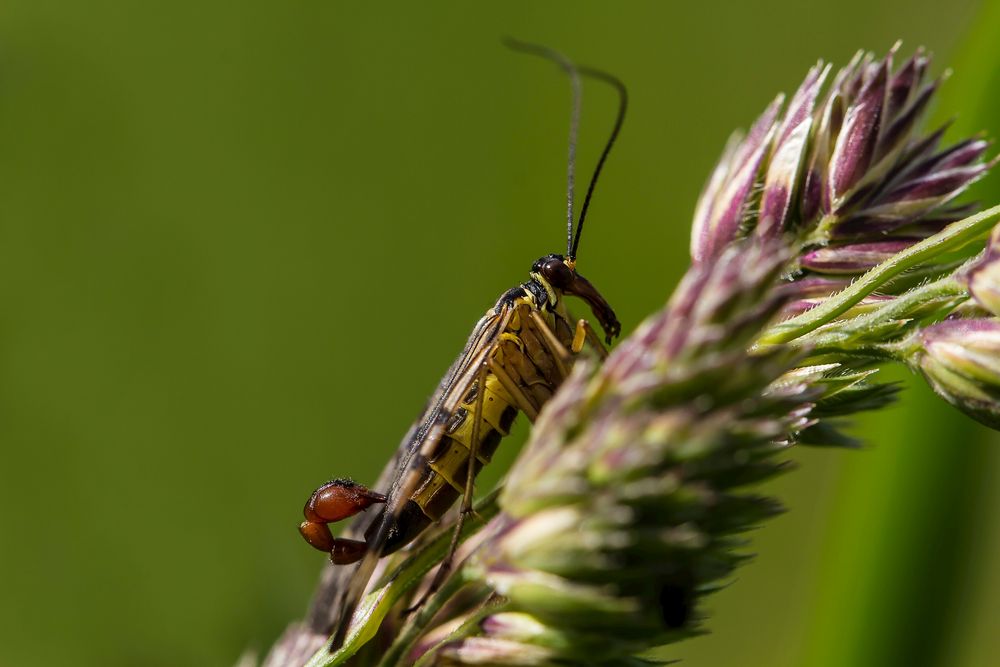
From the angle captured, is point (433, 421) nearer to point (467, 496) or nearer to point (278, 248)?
point (467, 496)

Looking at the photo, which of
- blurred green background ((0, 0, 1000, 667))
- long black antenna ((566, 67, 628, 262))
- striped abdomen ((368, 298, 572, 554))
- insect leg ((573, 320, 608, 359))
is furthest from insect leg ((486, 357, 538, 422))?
blurred green background ((0, 0, 1000, 667))

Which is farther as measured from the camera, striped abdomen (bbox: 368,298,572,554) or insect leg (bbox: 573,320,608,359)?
insect leg (bbox: 573,320,608,359)

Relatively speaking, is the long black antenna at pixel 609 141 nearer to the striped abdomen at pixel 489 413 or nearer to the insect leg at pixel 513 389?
the striped abdomen at pixel 489 413

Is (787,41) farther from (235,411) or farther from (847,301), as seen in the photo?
(847,301)

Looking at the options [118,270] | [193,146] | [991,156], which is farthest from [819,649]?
[193,146]

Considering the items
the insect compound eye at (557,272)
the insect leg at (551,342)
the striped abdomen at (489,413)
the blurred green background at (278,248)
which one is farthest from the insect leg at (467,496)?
the blurred green background at (278,248)

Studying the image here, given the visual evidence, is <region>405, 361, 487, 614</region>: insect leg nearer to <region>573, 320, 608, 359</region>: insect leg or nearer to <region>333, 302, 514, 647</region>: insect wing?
<region>333, 302, 514, 647</region>: insect wing
